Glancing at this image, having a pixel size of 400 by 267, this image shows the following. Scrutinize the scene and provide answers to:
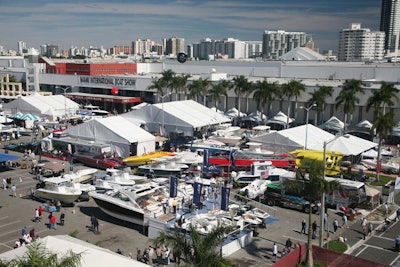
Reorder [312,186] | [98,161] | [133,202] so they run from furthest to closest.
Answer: [98,161]
[133,202]
[312,186]

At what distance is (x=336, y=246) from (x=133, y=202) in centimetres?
1283

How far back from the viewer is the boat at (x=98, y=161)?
4241 cm

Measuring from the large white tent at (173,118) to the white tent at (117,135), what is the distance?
22.7 ft

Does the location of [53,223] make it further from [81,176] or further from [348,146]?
[348,146]

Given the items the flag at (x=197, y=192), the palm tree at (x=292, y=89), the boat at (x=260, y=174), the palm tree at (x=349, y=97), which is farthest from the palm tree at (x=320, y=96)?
the flag at (x=197, y=192)

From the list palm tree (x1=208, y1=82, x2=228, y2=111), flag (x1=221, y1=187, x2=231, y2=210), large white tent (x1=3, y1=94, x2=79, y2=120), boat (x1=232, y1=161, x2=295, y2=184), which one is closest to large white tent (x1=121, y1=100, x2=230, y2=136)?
palm tree (x1=208, y1=82, x2=228, y2=111)

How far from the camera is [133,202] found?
2864 cm

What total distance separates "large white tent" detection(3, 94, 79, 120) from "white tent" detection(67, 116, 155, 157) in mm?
21474

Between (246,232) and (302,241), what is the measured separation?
3.53 m

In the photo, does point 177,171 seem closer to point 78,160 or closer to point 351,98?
point 78,160

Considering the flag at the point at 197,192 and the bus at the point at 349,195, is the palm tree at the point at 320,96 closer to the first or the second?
the bus at the point at 349,195

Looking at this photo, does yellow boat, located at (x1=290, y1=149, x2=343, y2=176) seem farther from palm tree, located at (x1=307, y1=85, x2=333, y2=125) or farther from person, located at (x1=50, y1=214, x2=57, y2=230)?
person, located at (x1=50, y1=214, x2=57, y2=230)

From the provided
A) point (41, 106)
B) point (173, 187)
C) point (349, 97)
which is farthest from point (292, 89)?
point (41, 106)

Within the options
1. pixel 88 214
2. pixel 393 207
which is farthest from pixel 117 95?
pixel 393 207
